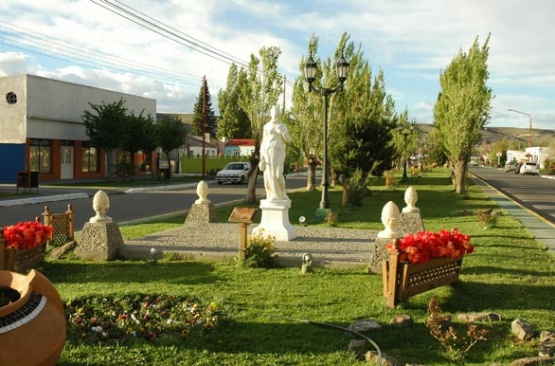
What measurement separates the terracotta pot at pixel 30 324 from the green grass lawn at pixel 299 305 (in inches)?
31.4

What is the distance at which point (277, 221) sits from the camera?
1216 cm

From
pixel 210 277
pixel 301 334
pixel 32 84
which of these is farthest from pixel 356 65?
pixel 301 334

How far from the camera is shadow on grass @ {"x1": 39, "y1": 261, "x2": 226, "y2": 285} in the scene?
866 centimetres

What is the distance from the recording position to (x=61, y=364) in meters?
5.25

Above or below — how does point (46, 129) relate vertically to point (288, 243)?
above

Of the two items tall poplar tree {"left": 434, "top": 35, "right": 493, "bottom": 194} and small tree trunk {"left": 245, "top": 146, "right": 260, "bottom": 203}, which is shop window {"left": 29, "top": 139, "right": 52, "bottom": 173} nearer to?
small tree trunk {"left": 245, "top": 146, "right": 260, "bottom": 203}

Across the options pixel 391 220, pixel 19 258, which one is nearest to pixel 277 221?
pixel 391 220

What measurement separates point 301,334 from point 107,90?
38994 millimetres

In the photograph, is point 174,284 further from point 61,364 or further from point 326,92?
point 326,92

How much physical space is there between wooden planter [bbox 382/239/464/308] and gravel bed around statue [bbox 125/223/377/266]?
6.40 ft

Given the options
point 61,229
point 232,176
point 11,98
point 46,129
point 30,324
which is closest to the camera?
point 30,324

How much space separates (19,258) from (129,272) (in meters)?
1.63

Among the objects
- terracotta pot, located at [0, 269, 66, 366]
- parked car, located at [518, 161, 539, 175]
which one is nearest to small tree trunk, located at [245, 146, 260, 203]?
terracotta pot, located at [0, 269, 66, 366]

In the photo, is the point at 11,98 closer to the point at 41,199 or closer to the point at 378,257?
the point at 41,199
